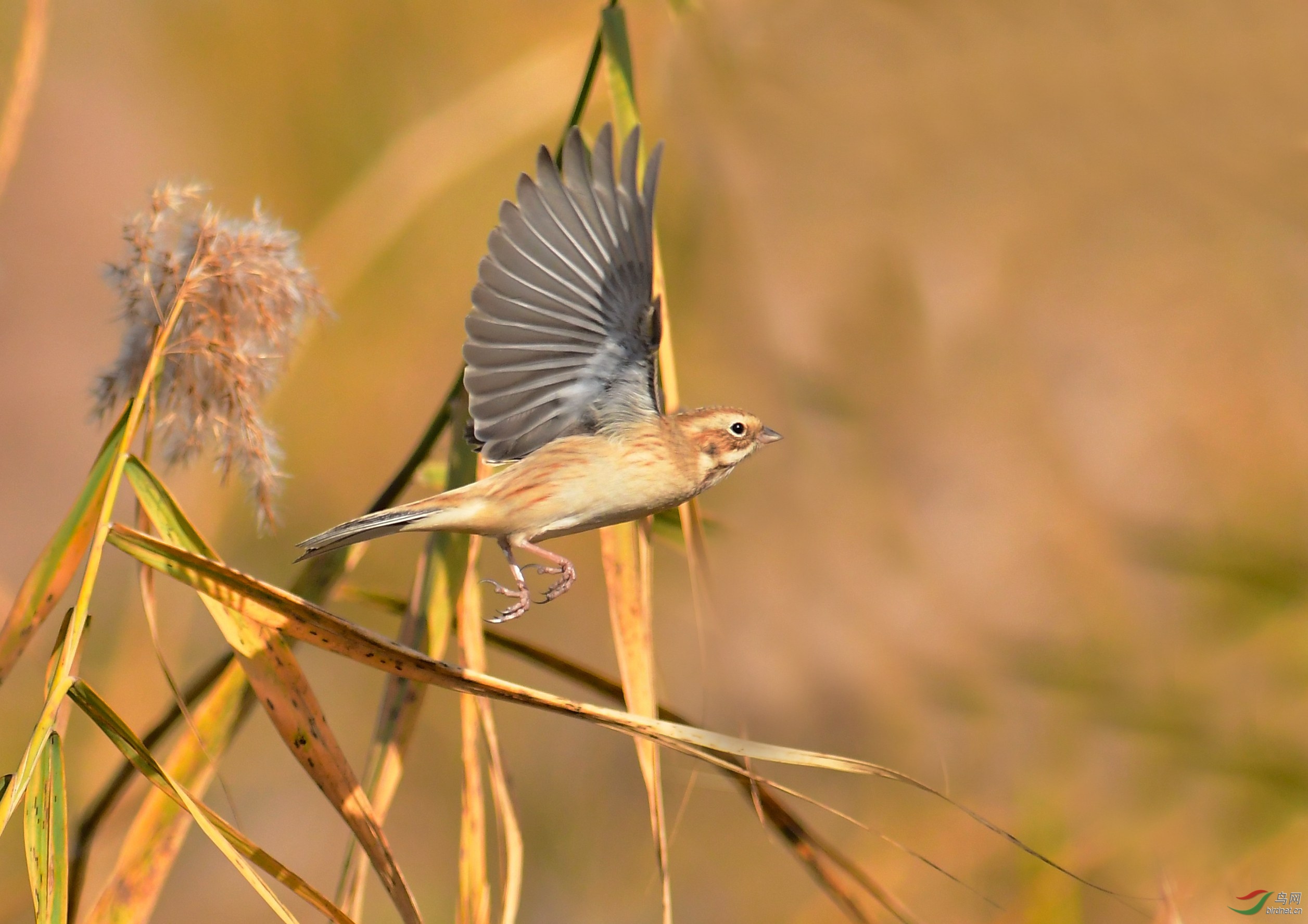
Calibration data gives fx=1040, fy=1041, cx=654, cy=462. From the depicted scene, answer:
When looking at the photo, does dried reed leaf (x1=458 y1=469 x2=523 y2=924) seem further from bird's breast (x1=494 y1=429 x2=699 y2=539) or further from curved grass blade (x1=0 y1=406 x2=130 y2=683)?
curved grass blade (x1=0 y1=406 x2=130 y2=683)

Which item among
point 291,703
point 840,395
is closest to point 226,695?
point 291,703

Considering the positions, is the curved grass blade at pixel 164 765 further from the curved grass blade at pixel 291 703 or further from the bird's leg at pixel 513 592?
the bird's leg at pixel 513 592

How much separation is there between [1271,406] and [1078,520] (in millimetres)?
672

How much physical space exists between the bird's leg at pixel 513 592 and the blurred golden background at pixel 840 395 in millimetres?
1444

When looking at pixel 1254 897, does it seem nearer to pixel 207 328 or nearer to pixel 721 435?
pixel 721 435

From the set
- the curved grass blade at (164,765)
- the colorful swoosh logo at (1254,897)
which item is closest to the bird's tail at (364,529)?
the curved grass blade at (164,765)

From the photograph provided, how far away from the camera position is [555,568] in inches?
55.5

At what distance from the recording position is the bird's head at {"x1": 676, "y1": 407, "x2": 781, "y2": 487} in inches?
61.2

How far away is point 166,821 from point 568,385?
2.65 ft

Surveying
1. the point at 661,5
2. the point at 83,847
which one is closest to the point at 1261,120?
the point at 661,5

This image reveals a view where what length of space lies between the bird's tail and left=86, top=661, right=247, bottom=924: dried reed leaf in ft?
0.87

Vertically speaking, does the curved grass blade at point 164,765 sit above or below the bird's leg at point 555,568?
below

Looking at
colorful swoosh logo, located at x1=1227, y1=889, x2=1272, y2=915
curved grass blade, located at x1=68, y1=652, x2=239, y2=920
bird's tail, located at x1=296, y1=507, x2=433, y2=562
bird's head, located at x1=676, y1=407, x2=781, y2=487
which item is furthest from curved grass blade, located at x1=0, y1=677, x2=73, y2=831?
colorful swoosh logo, located at x1=1227, y1=889, x2=1272, y2=915

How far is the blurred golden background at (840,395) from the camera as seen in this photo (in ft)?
9.72
